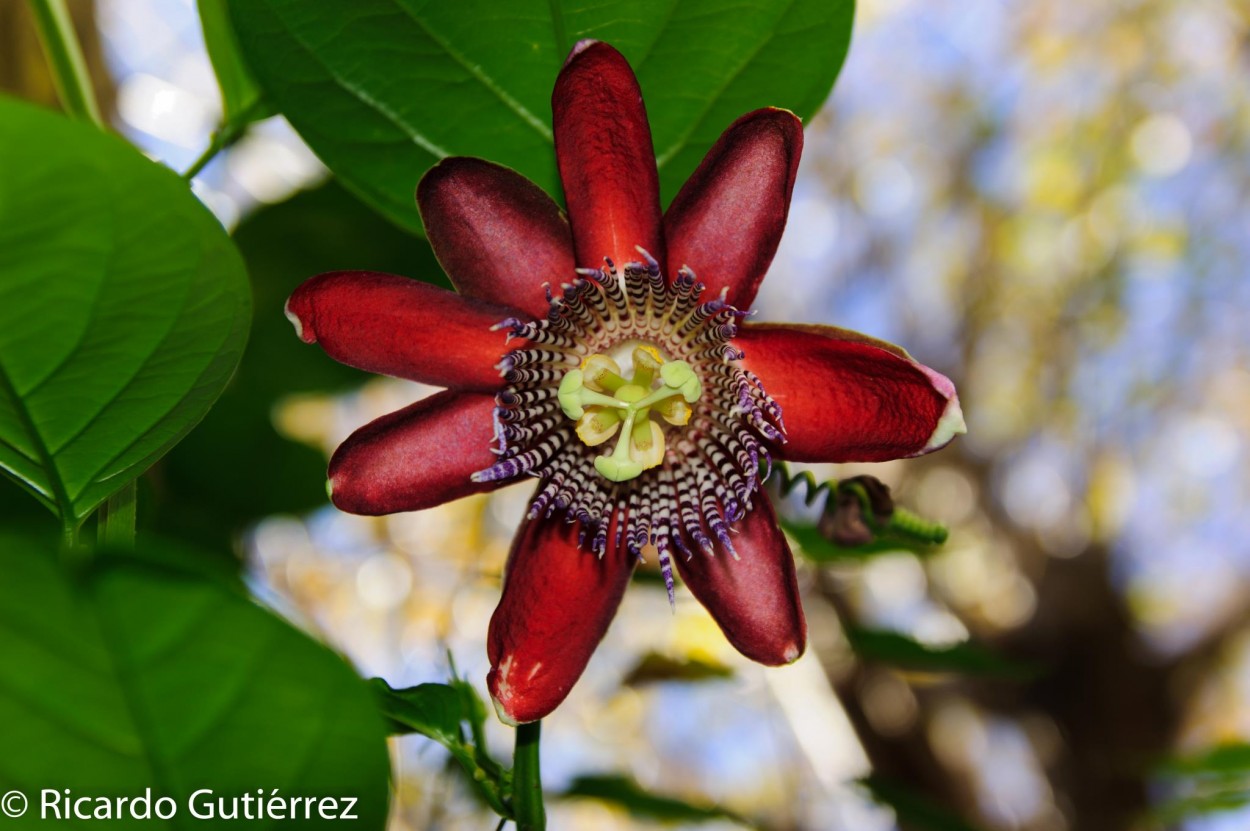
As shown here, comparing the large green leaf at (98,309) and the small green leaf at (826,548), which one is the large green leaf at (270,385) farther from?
the large green leaf at (98,309)

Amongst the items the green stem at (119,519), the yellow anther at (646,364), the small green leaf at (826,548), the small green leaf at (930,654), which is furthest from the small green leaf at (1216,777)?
the green stem at (119,519)

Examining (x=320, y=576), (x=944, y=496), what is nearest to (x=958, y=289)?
(x=944, y=496)

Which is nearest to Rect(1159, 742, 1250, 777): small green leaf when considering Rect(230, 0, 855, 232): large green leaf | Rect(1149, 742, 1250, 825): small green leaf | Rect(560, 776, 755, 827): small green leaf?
Rect(1149, 742, 1250, 825): small green leaf

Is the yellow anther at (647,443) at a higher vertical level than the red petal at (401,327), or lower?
lower

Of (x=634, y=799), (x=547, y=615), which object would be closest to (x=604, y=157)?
(x=547, y=615)

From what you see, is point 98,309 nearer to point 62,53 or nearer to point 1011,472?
point 62,53

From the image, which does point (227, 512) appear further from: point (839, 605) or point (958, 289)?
point (958, 289)
